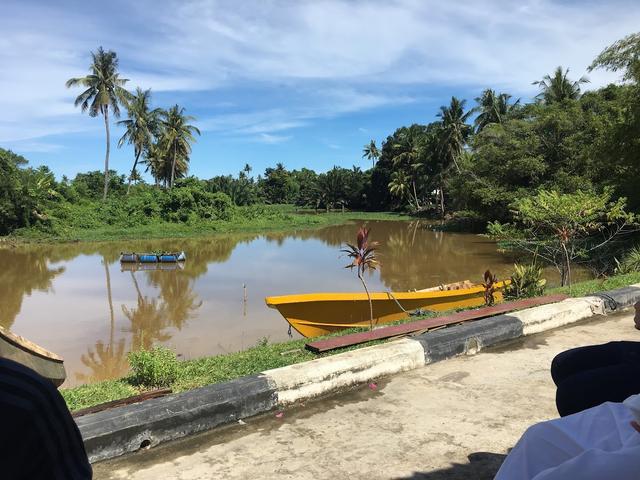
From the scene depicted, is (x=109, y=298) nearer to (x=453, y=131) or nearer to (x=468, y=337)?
(x=468, y=337)

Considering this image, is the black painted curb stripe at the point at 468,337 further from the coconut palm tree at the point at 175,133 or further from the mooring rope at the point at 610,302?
the coconut palm tree at the point at 175,133

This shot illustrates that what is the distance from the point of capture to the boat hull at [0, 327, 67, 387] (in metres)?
1.30

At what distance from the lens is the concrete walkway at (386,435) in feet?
7.53

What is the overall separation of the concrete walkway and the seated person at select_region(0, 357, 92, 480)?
1.53 metres

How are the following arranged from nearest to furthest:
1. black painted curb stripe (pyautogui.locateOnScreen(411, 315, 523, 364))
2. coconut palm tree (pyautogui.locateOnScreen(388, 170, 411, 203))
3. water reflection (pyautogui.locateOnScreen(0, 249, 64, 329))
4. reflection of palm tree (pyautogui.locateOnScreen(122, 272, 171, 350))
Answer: black painted curb stripe (pyautogui.locateOnScreen(411, 315, 523, 364)) → reflection of palm tree (pyautogui.locateOnScreen(122, 272, 171, 350)) → water reflection (pyautogui.locateOnScreen(0, 249, 64, 329)) → coconut palm tree (pyautogui.locateOnScreen(388, 170, 411, 203))

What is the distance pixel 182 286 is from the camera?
16172 millimetres

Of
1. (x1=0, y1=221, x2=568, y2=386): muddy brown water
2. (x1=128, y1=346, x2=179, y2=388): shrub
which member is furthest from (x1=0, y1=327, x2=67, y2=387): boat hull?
(x1=0, y1=221, x2=568, y2=386): muddy brown water

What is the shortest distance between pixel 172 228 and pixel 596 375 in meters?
36.3

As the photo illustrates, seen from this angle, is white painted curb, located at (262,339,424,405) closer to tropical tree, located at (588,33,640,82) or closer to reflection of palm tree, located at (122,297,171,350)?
reflection of palm tree, located at (122,297,171,350)

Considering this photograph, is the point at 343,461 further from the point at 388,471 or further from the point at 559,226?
the point at 559,226

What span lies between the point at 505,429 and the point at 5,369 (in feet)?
8.23

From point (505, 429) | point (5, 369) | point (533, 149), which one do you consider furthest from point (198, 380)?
point (533, 149)

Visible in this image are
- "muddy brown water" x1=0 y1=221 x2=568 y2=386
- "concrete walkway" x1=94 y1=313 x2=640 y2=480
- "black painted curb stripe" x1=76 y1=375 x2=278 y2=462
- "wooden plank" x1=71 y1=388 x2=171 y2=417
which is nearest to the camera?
"concrete walkway" x1=94 y1=313 x2=640 y2=480

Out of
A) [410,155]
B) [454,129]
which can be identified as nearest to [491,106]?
[454,129]
